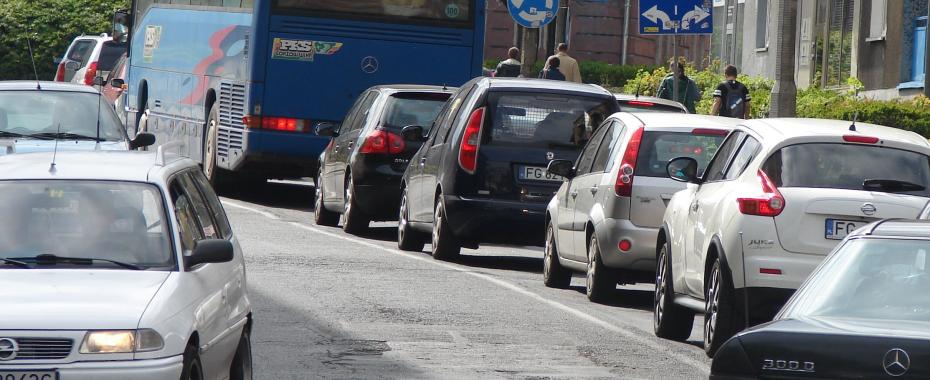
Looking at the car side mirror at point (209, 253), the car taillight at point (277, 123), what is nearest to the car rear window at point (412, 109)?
the car taillight at point (277, 123)

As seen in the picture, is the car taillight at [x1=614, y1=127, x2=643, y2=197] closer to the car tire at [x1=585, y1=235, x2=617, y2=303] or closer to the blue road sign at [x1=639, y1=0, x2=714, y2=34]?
the car tire at [x1=585, y1=235, x2=617, y2=303]

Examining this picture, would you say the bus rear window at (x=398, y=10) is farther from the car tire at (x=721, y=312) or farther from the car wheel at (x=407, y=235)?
the car tire at (x=721, y=312)

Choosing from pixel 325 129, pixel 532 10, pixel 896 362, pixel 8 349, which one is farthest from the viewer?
pixel 532 10

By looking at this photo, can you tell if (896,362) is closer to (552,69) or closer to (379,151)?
(379,151)

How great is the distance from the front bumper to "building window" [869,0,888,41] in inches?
1146

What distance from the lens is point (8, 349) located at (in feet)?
24.1

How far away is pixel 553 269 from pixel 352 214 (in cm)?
500

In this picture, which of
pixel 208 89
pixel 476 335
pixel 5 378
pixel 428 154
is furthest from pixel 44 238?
pixel 208 89

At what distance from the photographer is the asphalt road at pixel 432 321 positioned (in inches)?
429

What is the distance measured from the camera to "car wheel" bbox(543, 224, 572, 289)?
16.1 metres

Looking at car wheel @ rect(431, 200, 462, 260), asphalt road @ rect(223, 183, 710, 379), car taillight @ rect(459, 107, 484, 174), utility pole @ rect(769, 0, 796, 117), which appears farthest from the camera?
utility pole @ rect(769, 0, 796, 117)

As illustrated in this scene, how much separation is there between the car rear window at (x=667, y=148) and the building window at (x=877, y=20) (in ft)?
70.1

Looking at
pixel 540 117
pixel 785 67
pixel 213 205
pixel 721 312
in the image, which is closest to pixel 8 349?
pixel 213 205

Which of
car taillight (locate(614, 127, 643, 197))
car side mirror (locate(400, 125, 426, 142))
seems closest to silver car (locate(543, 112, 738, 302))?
car taillight (locate(614, 127, 643, 197))
